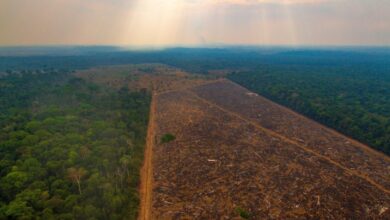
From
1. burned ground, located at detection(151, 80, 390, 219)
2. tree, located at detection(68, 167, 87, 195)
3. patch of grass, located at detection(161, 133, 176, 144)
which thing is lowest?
burned ground, located at detection(151, 80, 390, 219)

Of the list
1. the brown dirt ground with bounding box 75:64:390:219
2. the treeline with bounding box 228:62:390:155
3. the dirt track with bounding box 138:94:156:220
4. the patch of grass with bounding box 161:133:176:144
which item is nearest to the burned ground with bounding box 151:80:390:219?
the brown dirt ground with bounding box 75:64:390:219

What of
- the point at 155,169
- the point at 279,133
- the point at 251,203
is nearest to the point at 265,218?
the point at 251,203

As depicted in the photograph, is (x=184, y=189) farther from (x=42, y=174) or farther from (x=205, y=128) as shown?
(x=205, y=128)

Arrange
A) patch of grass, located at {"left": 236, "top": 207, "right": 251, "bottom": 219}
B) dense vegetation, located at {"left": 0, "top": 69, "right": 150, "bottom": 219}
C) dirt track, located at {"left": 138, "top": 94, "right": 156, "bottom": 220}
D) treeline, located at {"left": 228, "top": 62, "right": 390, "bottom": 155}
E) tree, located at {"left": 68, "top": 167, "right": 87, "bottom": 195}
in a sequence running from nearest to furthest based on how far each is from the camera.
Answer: dense vegetation, located at {"left": 0, "top": 69, "right": 150, "bottom": 219}
patch of grass, located at {"left": 236, "top": 207, "right": 251, "bottom": 219}
dirt track, located at {"left": 138, "top": 94, "right": 156, "bottom": 220}
tree, located at {"left": 68, "top": 167, "right": 87, "bottom": 195}
treeline, located at {"left": 228, "top": 62, "right": 390, "bottom": 155}

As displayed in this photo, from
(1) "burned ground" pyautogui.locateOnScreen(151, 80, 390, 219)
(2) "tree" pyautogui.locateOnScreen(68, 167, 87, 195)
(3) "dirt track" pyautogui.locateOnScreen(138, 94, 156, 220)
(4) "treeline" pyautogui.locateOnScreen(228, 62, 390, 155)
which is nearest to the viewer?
(3) "dirt track" pyautogui.locateOnScreen(138, 94, 156, 220)

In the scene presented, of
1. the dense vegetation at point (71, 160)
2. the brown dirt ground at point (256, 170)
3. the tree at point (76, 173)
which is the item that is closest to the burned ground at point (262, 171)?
the brown dirt ground at point (256, 170)

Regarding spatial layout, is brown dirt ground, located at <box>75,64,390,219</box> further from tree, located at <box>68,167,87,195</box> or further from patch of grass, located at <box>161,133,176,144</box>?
tree, located at <box>68,167,87,195</box>

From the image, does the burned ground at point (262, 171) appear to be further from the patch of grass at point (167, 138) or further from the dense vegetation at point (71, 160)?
the dense vegetation at point (71, 160)
